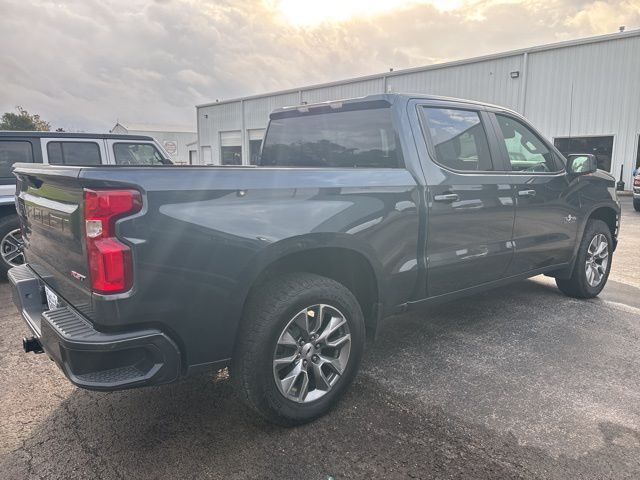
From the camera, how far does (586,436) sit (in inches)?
106

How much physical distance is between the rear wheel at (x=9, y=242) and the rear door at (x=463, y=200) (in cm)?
516

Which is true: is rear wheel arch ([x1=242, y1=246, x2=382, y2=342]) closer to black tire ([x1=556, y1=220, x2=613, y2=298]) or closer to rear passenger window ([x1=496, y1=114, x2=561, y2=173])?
rear passenger window ([x1=496, y1=114, x2=561, y2=173])

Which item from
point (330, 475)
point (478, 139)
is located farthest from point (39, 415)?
point (478, 139)

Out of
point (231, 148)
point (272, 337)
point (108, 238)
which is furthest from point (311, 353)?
point (231, 148)

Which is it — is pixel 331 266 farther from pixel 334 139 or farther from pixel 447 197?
pixel 334 139

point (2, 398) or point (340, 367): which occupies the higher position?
point (340, 367)

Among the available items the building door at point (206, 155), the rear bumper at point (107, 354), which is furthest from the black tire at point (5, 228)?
the building door at point (206, 155)

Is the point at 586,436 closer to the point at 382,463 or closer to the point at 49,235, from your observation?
the point at 382,463

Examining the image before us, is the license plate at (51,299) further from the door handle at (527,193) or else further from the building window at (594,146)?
the building window at (594,146)

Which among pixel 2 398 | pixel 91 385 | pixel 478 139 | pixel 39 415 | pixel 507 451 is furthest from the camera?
pixel 478 139

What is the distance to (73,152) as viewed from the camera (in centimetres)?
634

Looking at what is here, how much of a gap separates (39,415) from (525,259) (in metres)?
3.87

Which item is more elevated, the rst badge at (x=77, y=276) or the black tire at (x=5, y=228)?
the rst badge at (x=77, y=276)

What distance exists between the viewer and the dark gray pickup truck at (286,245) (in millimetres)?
2129
